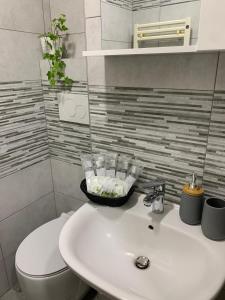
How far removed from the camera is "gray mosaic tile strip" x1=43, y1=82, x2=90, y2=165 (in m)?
1.33

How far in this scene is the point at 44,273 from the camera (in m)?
1.13

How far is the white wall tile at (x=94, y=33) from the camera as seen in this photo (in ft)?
3.38

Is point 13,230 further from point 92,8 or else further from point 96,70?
point 92,8

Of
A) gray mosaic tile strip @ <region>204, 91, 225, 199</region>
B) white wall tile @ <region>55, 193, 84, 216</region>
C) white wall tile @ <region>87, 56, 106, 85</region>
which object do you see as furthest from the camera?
white wall tile @ <region>55, 193, 84, 216</region>

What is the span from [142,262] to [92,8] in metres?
1.10

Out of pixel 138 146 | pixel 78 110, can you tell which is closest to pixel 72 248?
pixel 138 146

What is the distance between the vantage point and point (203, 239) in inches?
34.2

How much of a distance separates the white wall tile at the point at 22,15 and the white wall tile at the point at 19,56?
0.03m

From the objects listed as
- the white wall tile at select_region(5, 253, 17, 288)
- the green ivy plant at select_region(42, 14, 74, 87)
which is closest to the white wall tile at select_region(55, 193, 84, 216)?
the white wall tile at select_region(5, 253, 17, 288)

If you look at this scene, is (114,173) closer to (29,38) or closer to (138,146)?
(138,146)

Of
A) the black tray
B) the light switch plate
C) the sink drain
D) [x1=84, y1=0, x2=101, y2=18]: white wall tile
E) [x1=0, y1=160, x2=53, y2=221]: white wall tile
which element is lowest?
the sink drain

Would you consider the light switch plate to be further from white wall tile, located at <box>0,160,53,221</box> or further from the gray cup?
the gray cup

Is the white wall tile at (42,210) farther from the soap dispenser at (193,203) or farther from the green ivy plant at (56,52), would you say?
the soap dispenser at (193,203)

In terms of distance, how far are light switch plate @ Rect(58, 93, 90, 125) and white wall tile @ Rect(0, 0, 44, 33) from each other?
0.38 m
